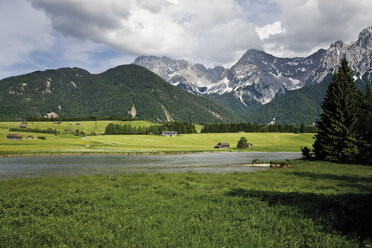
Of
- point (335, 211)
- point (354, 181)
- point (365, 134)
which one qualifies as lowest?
point (354, 181)

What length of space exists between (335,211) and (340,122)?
4763 centimetres

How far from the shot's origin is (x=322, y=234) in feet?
34.8

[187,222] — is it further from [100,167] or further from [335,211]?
[100,167]

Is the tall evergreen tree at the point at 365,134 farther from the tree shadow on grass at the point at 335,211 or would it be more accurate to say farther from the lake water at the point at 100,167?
the tree shadow on grass at the point at 335,211

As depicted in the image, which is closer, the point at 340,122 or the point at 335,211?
the point at 335,211

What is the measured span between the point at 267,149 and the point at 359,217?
13747cm

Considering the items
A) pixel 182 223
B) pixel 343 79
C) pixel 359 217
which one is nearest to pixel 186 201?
pixel 182 223

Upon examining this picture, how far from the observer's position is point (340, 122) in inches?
2126

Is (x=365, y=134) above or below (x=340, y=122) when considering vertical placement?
below

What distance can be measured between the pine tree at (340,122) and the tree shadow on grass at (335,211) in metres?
41.9

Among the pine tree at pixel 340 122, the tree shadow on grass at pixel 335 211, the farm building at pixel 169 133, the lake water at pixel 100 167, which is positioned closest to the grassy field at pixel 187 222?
the tree shadow on grass at pixel 335 211

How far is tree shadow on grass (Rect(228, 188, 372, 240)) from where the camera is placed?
11.2 m

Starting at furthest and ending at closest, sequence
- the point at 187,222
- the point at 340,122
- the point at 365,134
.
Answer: the point at 340,122 < the point at 365,134 < the point at 187,222

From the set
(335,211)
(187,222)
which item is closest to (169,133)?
(335,211)
